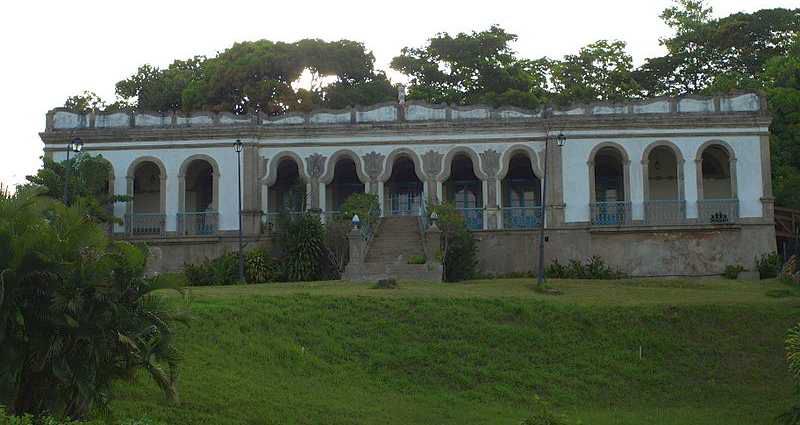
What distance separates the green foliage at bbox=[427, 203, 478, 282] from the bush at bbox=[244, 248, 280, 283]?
521 cm

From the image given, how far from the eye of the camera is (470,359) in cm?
1827

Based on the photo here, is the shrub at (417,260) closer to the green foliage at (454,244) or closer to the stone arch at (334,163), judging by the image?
the green foliage at (454,244)

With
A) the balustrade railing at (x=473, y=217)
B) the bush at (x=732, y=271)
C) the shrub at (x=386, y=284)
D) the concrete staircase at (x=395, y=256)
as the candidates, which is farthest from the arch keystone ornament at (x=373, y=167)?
the bush at (x=732, y=271)

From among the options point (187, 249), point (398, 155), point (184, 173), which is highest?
point (398, 155)

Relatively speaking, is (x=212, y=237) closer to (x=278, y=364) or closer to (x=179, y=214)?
(x=179, y=214)

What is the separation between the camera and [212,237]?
32.7 meters

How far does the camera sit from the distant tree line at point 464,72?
45969 mm

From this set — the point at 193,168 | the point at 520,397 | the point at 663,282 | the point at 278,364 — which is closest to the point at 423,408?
the point at 520,397

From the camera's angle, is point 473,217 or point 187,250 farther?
point 473,217

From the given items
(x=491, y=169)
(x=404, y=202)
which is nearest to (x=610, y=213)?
(x=491, y=169)

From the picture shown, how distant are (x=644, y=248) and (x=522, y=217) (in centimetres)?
423

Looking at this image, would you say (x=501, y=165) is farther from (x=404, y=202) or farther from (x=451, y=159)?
(x=404, y=202)

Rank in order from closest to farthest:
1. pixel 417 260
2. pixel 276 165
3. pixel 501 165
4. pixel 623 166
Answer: pixel 417 260 < pixel 623 166 < pixel 501 165 < pixel 276 165

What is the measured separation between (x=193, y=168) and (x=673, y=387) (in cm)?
2150
